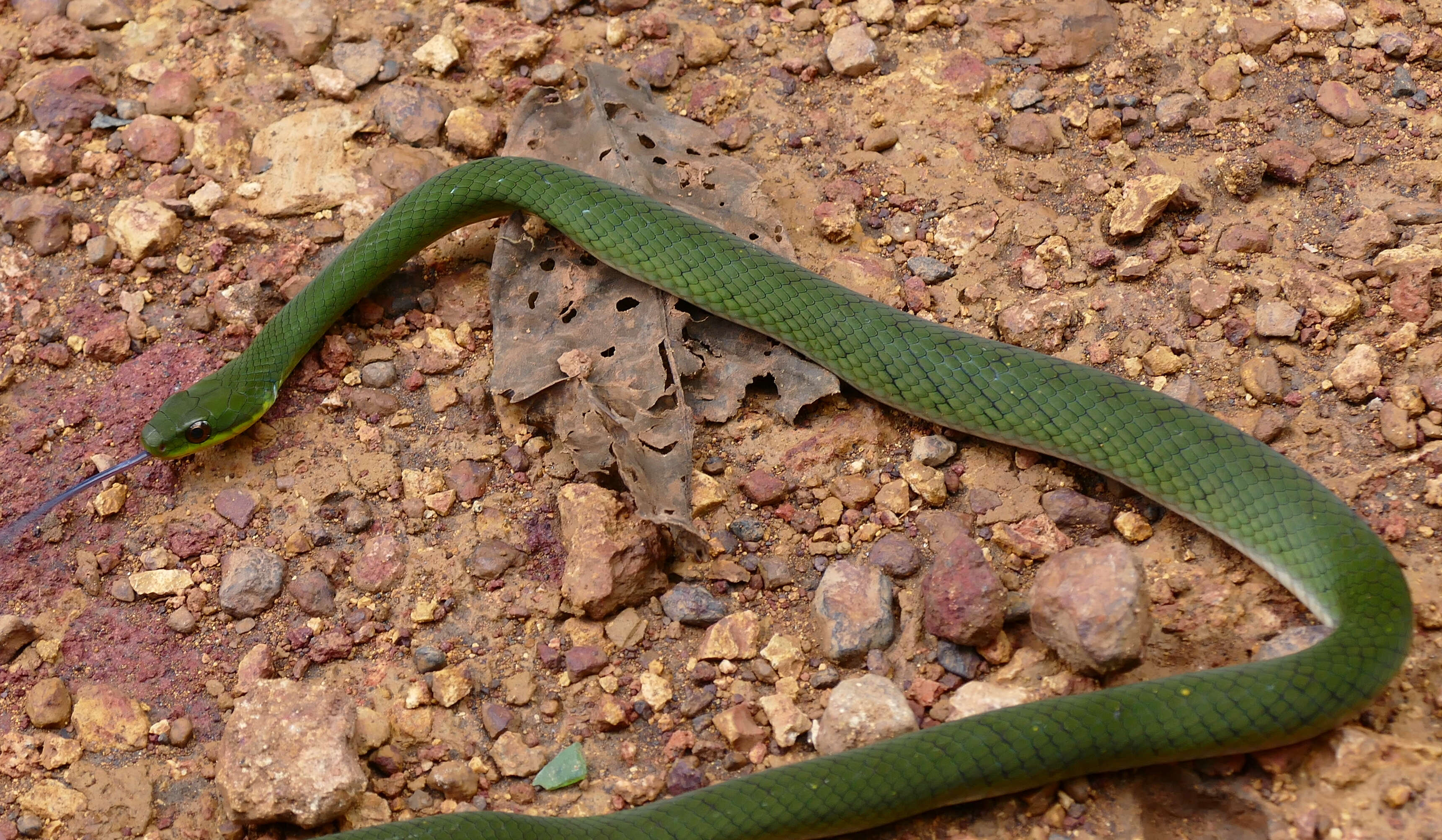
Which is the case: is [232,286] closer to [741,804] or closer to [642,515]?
[642,515]

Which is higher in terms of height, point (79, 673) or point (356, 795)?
point (356, 795)

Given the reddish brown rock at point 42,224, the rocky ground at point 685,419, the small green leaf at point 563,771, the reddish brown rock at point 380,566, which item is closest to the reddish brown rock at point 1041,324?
the rocky ground at point 685,419

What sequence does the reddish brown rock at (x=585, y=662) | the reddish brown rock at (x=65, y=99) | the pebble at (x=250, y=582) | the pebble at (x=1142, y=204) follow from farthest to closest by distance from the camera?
the reddish brown rock at (x=65, y=99) → the pebble at (x=1142, y=204) → the pebble at (x=250, y=582) → the reddish brown rock at (x=585, y=662)

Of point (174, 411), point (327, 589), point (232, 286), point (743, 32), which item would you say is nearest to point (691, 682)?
point (327, 589)

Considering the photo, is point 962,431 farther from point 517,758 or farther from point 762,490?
point 517,758

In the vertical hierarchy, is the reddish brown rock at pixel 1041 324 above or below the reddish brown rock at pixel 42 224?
above

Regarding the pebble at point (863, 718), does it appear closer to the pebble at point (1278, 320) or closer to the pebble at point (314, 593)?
the pebble at point (314, 593)

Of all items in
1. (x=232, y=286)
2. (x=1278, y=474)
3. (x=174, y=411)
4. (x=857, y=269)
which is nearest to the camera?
(x=1278, y=474)
